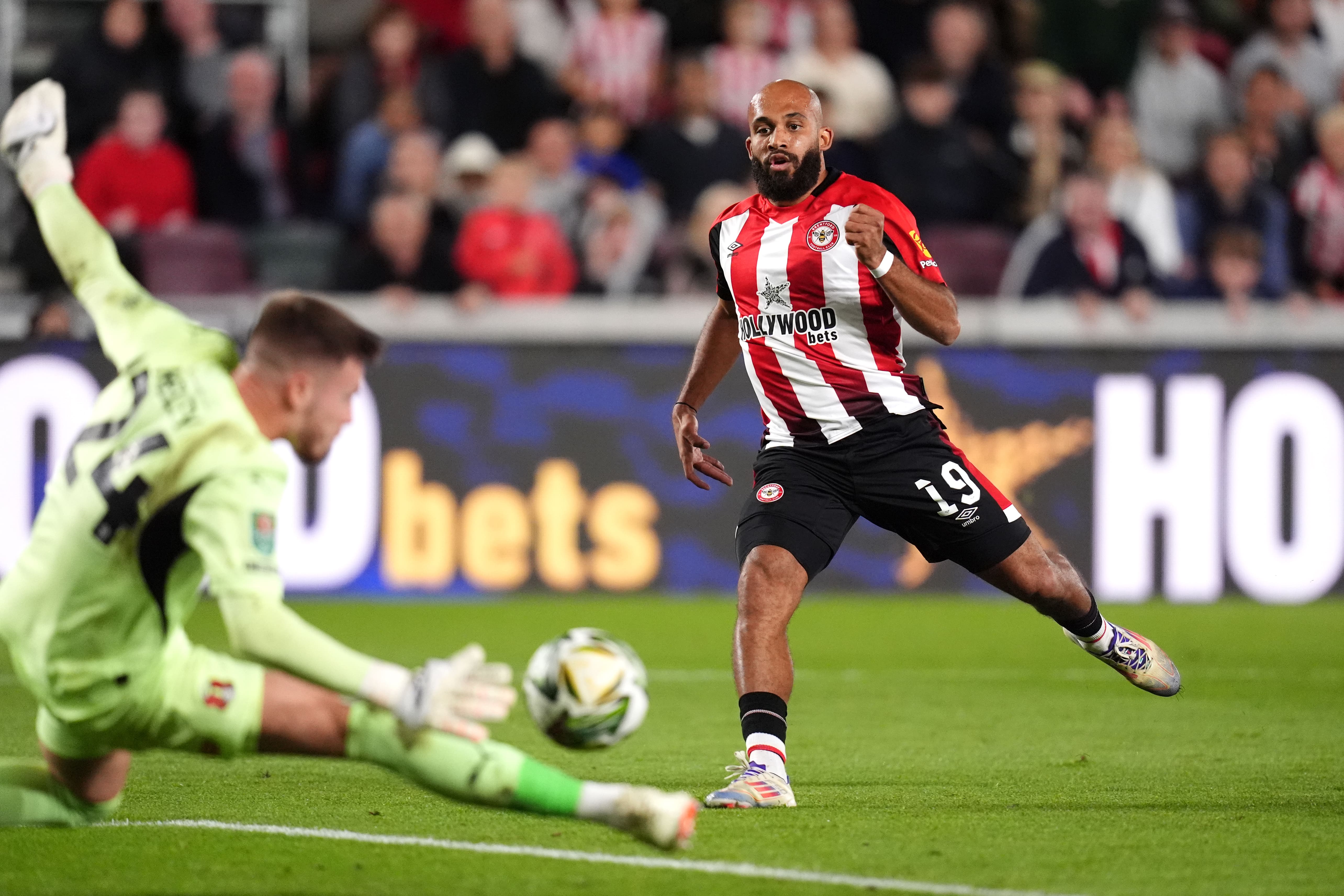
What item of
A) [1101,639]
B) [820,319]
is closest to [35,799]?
[820,319]

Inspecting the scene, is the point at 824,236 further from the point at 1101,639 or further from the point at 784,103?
the point at 1101,639

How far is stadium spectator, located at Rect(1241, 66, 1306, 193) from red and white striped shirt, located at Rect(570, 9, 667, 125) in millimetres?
4947

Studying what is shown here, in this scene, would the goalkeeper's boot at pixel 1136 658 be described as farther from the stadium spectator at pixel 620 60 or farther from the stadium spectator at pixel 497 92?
the stadium spectator at pixel 620 60

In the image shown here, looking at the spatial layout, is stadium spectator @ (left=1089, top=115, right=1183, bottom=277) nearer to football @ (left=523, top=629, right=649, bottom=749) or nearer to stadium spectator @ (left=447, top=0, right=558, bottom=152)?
stadium spectator @ (left=447, top=0, right=558, bottom=152)

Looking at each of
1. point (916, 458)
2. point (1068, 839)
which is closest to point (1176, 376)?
point (916, 458)

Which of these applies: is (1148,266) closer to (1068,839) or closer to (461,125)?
(461,125)

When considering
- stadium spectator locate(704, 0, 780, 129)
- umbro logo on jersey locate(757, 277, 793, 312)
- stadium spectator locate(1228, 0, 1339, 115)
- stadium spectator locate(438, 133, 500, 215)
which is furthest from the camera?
stadium spectator locate(1228, 0, 1339, 115)

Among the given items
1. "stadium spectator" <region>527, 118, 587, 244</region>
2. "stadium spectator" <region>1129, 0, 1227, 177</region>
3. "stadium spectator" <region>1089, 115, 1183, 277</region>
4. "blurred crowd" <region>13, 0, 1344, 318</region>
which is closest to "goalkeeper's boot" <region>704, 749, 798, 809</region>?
"blurred crowd" <region>13, 0, 1344, 318</region>

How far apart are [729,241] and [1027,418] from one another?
663 cm

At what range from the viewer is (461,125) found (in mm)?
14508

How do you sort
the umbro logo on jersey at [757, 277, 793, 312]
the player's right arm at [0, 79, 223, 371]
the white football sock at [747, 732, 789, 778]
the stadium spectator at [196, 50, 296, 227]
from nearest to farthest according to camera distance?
1. the player's right arm at [0, 79, 223, 371]
2. the white football sock at [747, 732, 789, 778]
3. the umbro logo on jersey at [757, 277, 793, 312]
4. the stadium spectator at [196, 50, 296, 227]

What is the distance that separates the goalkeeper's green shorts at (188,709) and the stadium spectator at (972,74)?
11378mm

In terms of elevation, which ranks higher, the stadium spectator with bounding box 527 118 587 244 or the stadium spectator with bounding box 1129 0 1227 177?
the stadium spectator with bounding box 1129 0 1227 177

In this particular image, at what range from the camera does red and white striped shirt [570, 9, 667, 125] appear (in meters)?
14.9
